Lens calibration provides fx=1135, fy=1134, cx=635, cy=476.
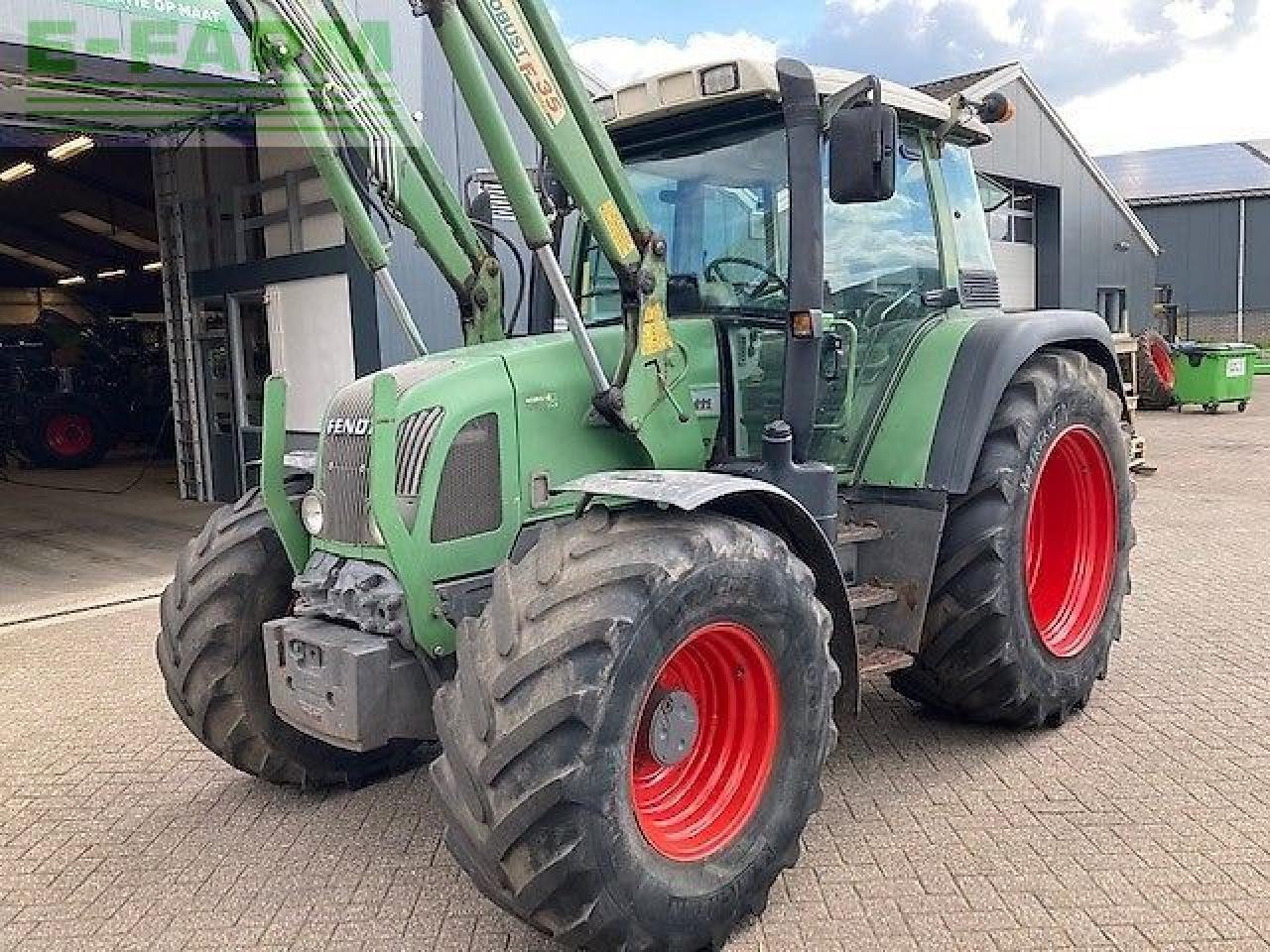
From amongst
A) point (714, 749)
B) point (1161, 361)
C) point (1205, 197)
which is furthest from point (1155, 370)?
point (1205, 197)

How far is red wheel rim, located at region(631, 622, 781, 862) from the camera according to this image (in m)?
2.94

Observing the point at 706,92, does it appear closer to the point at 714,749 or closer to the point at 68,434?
the point at 714,749

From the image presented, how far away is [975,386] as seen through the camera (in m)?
3.90

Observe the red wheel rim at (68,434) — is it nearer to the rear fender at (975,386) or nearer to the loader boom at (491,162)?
the loader boom at (491,162)

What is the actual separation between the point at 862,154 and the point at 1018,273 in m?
19.7

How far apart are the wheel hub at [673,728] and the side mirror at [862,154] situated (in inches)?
58.6

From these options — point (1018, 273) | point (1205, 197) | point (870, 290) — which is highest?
point (1205, 197)

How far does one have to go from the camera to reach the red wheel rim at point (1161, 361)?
1891 cm

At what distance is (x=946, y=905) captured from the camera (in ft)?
9.86

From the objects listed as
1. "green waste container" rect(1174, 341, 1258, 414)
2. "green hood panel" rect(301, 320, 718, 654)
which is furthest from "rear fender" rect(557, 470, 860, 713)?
"green waste container" rect(1174, 341, 1258, 414)

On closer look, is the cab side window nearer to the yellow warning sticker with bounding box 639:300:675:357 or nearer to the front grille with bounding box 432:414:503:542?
the yellow warning sticker with bounding box 639:300:675:357

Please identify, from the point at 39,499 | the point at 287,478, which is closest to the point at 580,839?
the point at 287,478

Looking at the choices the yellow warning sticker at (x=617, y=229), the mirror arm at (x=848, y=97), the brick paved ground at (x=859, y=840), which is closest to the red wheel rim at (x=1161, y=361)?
the brick paved ground at (x=859, y=840)

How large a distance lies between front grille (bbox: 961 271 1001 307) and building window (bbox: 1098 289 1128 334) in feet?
68.4
